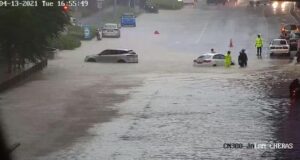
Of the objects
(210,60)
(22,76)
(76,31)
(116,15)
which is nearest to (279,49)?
(210,60)

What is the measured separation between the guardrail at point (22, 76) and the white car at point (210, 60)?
32.3ft

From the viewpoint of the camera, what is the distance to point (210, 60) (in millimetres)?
45031

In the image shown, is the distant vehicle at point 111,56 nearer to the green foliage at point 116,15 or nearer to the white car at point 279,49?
the white car at point 279,49

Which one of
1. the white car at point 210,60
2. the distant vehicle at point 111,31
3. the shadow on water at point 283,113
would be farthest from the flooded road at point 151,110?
the distant vehicle at point 111,31

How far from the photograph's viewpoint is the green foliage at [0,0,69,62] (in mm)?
35625

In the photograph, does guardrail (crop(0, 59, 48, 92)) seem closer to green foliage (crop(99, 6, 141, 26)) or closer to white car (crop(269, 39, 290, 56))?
white car (crop(269, 39, 290, 56))

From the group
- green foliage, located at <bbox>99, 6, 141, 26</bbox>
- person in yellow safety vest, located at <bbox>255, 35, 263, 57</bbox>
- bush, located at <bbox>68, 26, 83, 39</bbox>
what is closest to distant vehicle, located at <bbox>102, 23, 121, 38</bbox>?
bush, located at <bbox>68, 26, 83, 39</bbox>

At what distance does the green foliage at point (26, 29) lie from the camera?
35.6 m

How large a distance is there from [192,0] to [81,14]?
2786 centimetres

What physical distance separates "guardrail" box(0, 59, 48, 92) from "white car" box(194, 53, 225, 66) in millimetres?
9857

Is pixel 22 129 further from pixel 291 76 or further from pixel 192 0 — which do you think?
pixel 192 0

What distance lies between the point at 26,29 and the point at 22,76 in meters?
2.68

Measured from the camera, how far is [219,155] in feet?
54.4

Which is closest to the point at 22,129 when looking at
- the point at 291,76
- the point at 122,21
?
the point at 291,76
